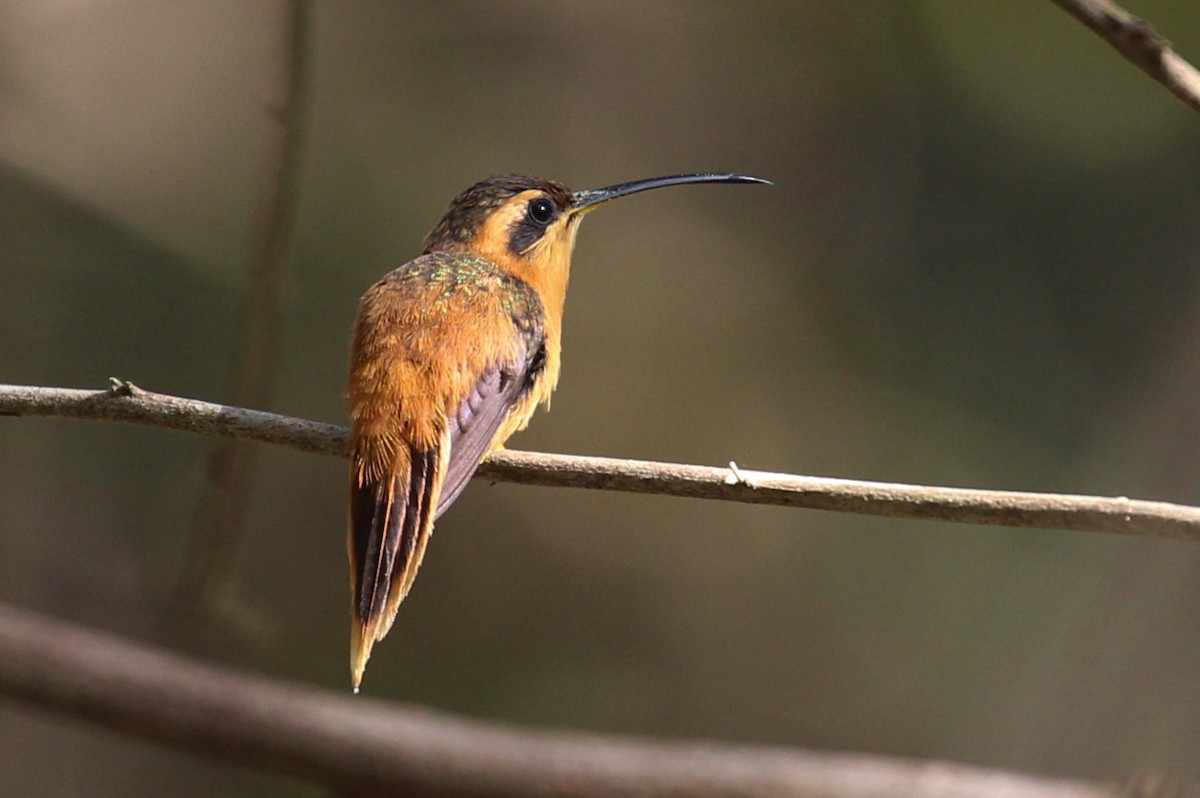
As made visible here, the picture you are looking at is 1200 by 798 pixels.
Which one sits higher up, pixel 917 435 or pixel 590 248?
pixel 590 248

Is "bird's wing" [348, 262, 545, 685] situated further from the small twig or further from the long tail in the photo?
the small twig

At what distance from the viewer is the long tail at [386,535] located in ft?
8.52

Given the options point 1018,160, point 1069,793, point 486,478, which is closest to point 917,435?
point 1018,160

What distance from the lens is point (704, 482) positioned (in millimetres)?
2463

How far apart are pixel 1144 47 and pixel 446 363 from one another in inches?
62.4

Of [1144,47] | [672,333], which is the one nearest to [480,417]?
[1144,47]

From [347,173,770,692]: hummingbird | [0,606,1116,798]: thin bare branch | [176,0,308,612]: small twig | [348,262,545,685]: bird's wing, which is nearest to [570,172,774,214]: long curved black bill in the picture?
[347,173,770,692]: hummingbird

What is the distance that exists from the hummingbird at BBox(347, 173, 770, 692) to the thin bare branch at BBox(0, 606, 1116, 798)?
0.60 m

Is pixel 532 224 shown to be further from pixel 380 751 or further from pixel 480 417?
pixel 380 751

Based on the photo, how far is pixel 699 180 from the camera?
3.85 meters

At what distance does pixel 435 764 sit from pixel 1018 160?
389 cm

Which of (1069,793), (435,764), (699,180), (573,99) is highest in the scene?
(573,99)

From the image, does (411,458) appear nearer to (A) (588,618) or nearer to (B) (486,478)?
(B) (486,478)

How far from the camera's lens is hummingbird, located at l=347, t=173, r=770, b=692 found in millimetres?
2684
